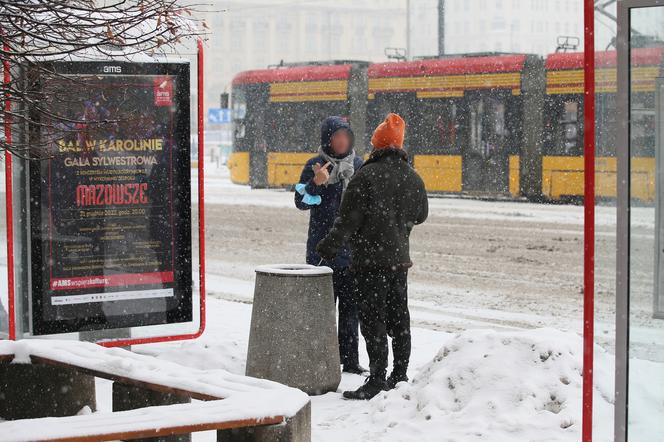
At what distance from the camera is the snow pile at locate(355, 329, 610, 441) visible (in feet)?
18.4

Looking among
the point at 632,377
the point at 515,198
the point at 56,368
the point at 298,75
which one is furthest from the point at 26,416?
the point at 298,75

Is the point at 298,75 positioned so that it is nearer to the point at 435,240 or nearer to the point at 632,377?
the point at 435,240

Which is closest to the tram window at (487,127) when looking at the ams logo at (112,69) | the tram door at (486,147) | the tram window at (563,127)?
the tram door at (486,147)

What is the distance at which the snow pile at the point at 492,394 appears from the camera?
5.61 meters

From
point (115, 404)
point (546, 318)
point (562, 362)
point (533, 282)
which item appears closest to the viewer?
point (115, 404)

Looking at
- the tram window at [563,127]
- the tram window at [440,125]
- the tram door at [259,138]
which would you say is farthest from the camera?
the tram door at [259,138]

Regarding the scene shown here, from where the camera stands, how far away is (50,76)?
4516 millimetres

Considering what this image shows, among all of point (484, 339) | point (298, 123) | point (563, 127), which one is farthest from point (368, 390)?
A: point (298, 123)

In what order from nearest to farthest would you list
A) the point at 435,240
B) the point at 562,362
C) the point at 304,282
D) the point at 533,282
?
the point at 562,362 → the point at 304,282 → the point at 533,282 → the point at 435,240

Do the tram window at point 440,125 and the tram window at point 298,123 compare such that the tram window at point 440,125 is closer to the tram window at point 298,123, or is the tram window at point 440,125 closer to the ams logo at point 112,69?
the tram window at point 298,123

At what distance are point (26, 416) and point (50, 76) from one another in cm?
159

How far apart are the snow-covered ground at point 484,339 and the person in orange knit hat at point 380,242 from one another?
33cm

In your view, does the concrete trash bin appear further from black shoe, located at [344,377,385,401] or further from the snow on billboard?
the snow on billboard

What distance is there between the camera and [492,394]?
591 cm
